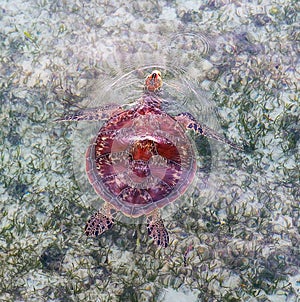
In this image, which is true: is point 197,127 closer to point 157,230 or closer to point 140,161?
point 140,161

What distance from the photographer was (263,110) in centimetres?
487

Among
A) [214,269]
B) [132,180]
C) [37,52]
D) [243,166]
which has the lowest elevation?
[214,269]

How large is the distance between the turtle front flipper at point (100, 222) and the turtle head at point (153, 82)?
1.40m

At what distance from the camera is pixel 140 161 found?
393 cm

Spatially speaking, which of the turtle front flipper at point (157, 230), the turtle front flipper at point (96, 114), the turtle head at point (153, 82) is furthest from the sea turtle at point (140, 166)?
the turtle head at point (153, 82)

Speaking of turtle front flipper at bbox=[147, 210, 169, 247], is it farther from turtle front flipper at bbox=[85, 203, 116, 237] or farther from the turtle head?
the turtle head

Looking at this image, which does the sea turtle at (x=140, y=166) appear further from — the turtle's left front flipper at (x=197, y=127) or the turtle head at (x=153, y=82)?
the turtle head at (x=153, y=82)

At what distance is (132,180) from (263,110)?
6.18ft

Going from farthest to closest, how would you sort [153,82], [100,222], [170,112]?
[170,112], [153,82], [100,222]

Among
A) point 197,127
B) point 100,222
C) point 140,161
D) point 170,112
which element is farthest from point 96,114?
point 100,222

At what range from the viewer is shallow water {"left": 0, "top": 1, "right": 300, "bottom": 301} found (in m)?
4.00

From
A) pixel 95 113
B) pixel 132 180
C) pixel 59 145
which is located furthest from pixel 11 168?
pixel 132 180

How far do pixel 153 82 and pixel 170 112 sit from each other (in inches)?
15.7

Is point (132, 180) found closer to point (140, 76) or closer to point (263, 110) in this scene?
point (140, 76)
